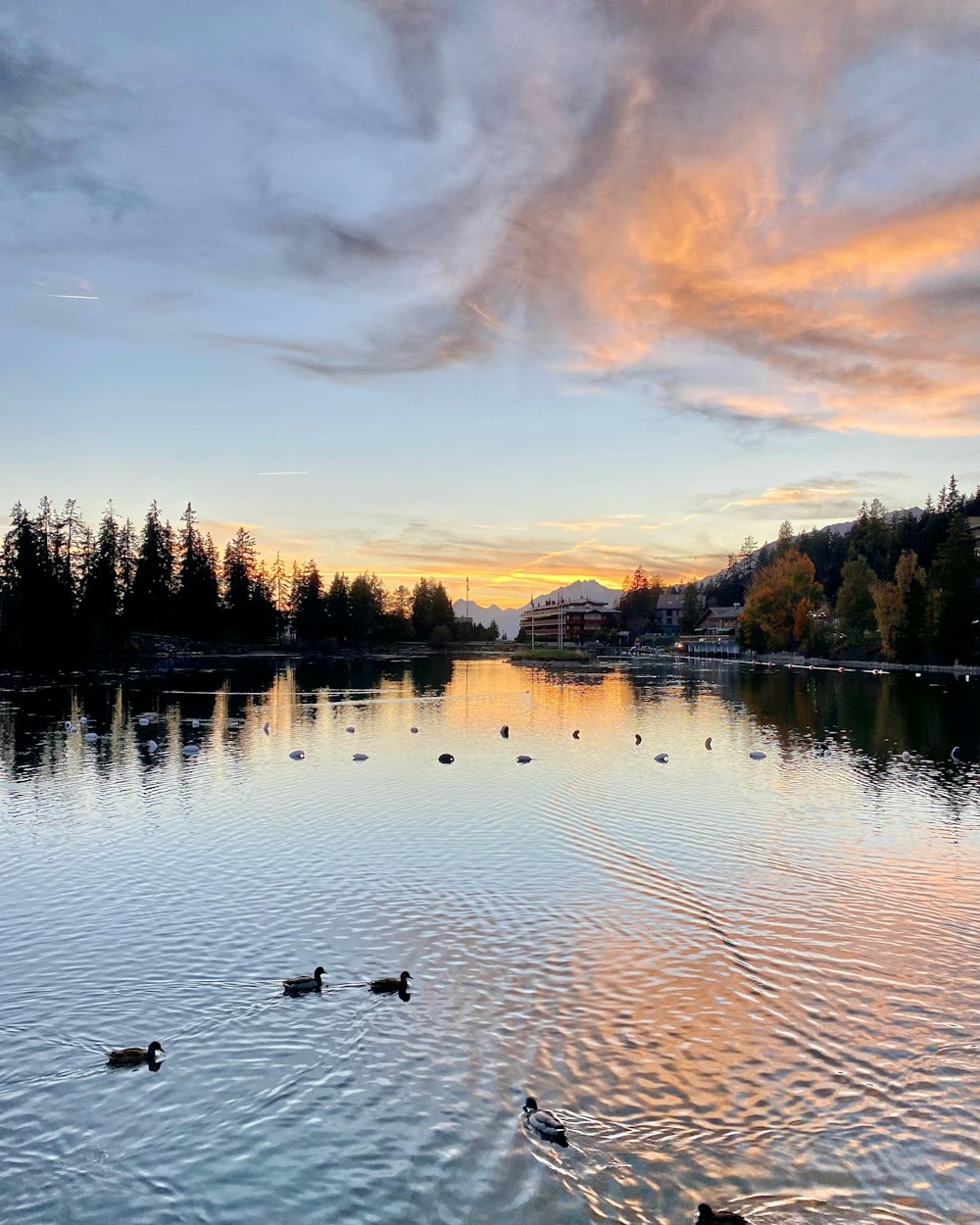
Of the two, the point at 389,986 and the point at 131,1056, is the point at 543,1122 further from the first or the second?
the point at 131,1056

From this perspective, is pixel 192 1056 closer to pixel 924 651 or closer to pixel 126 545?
pixel 924 651

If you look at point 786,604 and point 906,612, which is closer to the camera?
point 906,612

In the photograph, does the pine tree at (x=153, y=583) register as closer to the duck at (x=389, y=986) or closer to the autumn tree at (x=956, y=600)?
the autumn tree at (x=956, y=600)

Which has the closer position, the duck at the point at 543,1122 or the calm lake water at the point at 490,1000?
the calm lake water at the point at 490,1000

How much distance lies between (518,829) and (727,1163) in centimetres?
1612

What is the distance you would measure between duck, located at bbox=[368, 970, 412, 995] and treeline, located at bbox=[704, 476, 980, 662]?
320ft

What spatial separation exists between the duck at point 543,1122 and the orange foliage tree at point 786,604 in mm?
135589

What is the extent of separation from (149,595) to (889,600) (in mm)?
111228

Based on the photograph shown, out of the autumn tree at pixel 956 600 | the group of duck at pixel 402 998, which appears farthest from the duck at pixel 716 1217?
the autumn tree at pixel 956 600

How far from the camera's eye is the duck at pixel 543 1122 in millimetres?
9953

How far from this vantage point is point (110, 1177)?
944 centimetres

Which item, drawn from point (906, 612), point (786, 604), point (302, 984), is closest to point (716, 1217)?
point (302, 984)

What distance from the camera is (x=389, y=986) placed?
1385 centimetres

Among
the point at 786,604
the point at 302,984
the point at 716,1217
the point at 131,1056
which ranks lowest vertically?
the point at 716,1217
